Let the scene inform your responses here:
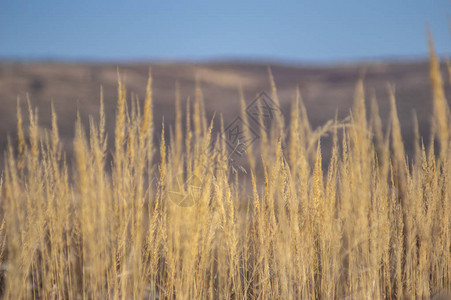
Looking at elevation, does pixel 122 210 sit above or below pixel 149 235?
above

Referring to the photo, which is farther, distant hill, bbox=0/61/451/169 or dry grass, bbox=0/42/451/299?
distant hill, bbox=0/61/451/169

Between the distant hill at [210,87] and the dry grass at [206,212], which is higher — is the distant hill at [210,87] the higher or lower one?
the higher one

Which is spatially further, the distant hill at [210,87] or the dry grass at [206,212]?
the distant hill at [210,87]

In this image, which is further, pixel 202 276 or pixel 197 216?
pixel 202 276

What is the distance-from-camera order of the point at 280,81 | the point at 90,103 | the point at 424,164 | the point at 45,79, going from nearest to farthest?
the point at 424,164, the point at 90,103, the point at 45,79, the point at 280,81

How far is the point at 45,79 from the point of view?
61.2 feet

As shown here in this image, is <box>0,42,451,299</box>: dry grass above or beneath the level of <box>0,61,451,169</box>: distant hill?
beneath

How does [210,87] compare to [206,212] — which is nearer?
[206,212]

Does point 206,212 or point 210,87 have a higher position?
point 210,87

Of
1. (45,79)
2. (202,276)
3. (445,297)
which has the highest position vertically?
(45,79)

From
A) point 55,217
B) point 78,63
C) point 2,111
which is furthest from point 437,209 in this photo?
point 78,63

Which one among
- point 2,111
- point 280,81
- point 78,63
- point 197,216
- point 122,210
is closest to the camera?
point 197,216

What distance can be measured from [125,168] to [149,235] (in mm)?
357

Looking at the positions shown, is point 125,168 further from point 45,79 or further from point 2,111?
point 45,79
